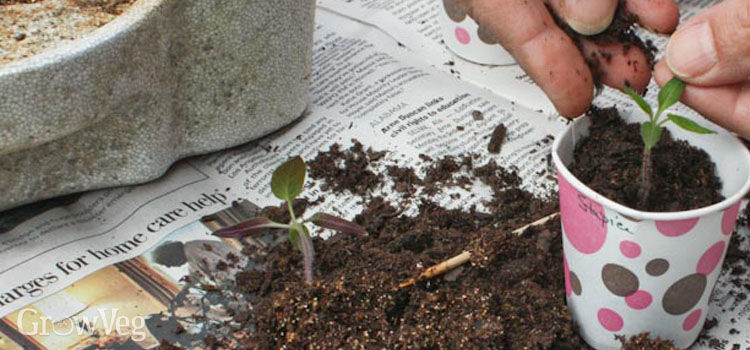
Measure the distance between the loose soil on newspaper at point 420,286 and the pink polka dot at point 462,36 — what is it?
0.98 ft

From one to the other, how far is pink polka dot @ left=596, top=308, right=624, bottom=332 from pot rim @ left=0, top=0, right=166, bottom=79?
56 centimetres

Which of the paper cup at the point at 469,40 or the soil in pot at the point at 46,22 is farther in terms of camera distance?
the paper cup at the point at 469,40

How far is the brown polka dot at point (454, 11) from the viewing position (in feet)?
4.16

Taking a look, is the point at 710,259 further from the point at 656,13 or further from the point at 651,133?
the point at 656,13

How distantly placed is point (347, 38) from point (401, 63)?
0.35 ft

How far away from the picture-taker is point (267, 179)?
3.61 ft

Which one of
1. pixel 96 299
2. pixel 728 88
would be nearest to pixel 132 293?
pixel 96 299

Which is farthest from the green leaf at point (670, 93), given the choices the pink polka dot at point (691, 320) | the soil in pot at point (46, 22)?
the soil in pot at point (46, 22)

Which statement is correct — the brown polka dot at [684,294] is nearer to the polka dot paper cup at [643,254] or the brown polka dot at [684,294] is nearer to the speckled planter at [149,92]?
the polka dot paper cup at [643,254]

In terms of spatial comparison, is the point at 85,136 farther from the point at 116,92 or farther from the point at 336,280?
the point at 336,280

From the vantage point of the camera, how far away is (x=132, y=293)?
0.95 metres

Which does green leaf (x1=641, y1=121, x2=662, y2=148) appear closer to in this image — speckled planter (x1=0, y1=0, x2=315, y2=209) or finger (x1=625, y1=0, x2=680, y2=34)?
finger (x1=625, y1=0, x2=680, y2=34)

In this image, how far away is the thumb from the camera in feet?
2.52

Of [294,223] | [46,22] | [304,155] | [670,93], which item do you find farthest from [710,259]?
[46,22]
